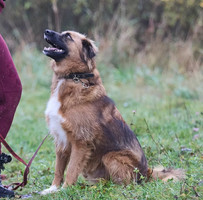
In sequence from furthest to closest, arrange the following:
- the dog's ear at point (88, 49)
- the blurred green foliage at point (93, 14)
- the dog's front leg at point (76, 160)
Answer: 1. the blurred green foliage at point (93, 14)
2. the dog's ear at point (88, 49)
3. the dog's front leg at point (76, 160)

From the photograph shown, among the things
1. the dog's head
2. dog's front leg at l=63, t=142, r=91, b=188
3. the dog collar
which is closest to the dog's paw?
dog's front leg at l=63, t=142, r=91, b=188

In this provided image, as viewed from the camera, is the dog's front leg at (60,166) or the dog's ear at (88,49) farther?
the dog's ear at (88,49)

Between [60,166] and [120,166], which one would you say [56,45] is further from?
[120,166]

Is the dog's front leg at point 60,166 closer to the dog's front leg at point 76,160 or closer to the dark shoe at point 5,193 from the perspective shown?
the dog's front leg at point 76,160

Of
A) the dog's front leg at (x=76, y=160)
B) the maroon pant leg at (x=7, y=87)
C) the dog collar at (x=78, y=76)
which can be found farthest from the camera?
the dog collar at (x=78, y=76)

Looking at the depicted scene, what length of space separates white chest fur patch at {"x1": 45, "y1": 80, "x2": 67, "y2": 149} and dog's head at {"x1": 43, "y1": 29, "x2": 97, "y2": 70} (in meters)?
0.37

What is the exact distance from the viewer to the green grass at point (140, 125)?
146 inches

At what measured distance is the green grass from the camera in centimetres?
370

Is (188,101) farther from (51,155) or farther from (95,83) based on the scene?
(95,83)

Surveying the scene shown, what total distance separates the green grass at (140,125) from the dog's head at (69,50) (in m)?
0.91

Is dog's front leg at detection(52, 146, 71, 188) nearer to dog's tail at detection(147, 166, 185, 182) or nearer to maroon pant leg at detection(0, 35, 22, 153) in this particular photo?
maroon pant leg at detection(0, 35, 22, 153)

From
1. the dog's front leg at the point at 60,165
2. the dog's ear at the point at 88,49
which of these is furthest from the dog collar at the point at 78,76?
the dog's front leg at the point at 60,165

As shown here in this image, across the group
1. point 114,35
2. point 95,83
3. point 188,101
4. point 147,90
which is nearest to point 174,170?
point 95,83

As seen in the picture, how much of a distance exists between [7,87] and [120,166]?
4.80 feet
